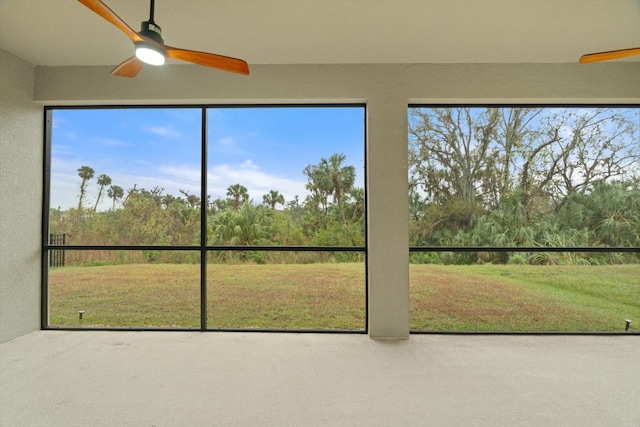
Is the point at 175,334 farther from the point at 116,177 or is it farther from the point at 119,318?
the point at 116,177

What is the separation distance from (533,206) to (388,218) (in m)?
1.78

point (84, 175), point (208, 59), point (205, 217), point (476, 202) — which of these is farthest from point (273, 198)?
point (476, 202)

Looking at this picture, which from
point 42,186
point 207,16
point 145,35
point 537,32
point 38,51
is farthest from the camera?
point 42,186

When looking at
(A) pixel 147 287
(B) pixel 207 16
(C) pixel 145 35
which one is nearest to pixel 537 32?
(B) pixel 207 16

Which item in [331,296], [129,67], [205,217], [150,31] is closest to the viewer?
[150,31]

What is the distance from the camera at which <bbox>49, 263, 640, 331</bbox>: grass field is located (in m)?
3.14

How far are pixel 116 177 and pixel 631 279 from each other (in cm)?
603

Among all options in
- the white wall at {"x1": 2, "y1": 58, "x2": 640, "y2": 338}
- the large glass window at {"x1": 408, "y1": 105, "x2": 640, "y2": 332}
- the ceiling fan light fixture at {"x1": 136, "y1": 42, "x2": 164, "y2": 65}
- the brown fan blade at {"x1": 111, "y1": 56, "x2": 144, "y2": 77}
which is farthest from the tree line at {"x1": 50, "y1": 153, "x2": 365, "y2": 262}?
the ceiling fan light fixture at {"x1": 136, "y1": 42, "x2": 164, "y2": 65}

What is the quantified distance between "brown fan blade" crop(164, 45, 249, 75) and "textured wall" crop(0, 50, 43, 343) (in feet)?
7.46

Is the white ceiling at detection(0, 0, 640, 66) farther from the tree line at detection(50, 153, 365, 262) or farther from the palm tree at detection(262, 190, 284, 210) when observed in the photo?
the palm tree at detection(262, 190, 284, 210)

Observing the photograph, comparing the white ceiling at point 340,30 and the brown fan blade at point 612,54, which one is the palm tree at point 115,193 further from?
the brown fan blade at point 612,54

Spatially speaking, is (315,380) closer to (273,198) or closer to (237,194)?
(273,198)

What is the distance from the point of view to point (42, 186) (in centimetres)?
295

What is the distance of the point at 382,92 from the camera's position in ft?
9.12
